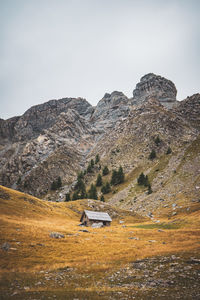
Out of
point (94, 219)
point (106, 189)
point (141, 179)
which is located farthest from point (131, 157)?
point (94, 219)

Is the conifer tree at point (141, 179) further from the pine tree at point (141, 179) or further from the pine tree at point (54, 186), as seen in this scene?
the pine tree at point (54, 186)

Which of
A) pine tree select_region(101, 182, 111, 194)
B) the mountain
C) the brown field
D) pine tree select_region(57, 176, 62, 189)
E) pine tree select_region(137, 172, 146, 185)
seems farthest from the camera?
pine tree select_region(57, 176, 62, 189)

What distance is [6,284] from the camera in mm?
11156

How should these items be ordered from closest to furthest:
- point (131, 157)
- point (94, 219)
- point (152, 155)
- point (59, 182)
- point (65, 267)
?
1. point (65, 267)
2. point (94, 219)
3. point (152, 155)
4. point (131, 157)
5. point (59, 182)

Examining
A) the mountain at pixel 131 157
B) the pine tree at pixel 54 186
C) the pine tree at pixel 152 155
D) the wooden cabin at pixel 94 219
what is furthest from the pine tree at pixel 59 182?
the wooden cabin at pixel 94 219

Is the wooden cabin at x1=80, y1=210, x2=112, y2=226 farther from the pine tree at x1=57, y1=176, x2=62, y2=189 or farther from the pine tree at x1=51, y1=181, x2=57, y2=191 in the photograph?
the pine tree at x1=51, y1=181, x2=57, y2=191

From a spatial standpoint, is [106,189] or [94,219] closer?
[94,219]

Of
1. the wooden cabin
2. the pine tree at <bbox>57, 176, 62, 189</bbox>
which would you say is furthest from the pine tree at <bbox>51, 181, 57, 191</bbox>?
the wooden cabin

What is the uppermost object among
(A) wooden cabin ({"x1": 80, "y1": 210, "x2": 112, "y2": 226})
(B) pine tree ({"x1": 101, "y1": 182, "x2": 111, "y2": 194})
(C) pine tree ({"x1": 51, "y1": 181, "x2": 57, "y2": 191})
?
(C) pine tree ({"x1": 51, "y1": 181, "x2": 57, "y2": 191})

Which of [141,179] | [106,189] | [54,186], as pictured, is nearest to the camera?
[141,179]

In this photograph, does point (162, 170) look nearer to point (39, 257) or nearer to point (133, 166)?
point (133, 166)

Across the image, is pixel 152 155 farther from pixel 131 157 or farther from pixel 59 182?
pixel 59 182

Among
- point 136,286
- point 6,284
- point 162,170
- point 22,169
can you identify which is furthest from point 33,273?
point 22,169

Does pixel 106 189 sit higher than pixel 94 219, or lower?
higher
